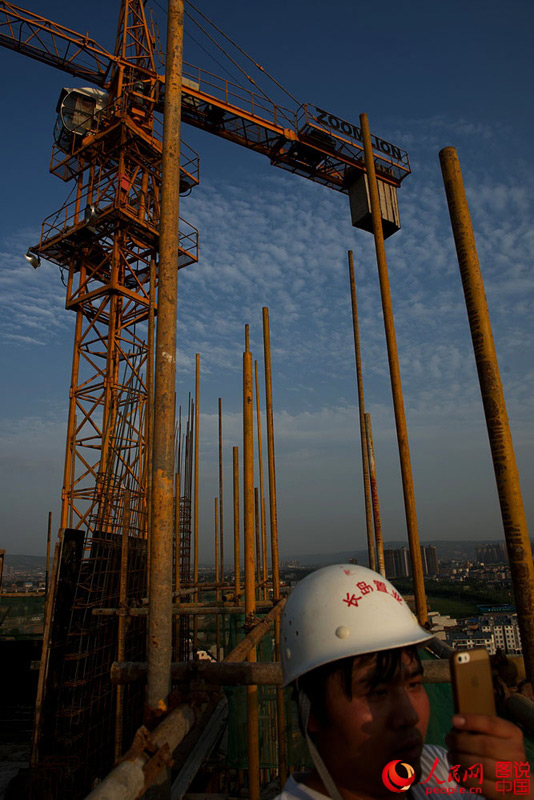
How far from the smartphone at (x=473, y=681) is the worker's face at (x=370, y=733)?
17.8 inches

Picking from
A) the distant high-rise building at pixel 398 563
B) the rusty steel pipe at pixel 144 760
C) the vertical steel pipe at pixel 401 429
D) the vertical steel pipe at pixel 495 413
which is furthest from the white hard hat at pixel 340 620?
the distant high-rise building at pixel 398 563

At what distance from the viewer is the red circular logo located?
118 cm

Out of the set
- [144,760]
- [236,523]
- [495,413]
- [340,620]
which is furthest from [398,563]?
[340,620]

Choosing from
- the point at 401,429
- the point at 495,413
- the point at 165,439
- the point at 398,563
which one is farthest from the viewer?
the point at 398,563

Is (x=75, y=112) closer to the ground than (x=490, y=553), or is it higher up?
higher up

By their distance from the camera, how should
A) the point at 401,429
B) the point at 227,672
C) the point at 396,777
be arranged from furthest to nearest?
the point at 401,429
the point at 227,672
the point at 396,777

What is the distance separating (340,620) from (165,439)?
178cm

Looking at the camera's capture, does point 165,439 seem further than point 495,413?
Yes

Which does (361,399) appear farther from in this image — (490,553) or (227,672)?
(490,553)

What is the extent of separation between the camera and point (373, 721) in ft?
4.06

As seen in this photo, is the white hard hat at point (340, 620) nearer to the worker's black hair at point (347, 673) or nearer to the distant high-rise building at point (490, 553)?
the worker's black hair at point (347, 673)

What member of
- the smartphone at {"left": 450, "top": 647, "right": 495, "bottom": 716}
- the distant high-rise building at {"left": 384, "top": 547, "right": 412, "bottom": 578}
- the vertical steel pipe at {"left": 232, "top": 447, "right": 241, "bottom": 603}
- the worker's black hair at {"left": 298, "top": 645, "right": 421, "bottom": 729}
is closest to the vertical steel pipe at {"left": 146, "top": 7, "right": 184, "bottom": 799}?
the worker's black hair at {"left": 298, "top": 645, "right": 421, "bottom": 729}

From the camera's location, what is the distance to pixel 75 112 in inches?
630

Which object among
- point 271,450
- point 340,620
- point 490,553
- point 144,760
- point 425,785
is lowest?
point 490,553
